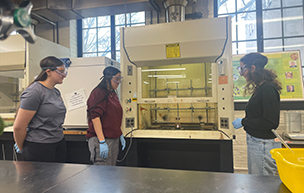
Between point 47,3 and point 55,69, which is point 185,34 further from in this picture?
point 47,3

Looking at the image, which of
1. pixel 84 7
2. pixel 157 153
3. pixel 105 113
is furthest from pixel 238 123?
pixel 84 7

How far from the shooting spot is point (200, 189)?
764mm

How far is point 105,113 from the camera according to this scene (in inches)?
69.2

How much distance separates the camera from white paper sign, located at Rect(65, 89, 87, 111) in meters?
2.40

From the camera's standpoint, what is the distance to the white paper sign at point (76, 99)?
2.40 meters

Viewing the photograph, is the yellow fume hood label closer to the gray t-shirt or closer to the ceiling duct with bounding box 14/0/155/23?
the ceiling duct with bounding box 14/0/155/23

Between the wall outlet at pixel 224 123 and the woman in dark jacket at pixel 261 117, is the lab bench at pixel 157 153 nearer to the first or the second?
the wall outlet at pixel 224 123

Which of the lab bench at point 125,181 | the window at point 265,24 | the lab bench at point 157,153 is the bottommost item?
the lab bench at point 157,153

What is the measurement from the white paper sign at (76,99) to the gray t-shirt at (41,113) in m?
0.91

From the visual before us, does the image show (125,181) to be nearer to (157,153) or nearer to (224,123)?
(224,123)

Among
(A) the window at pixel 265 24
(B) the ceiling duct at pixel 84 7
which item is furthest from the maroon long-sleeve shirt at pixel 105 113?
(A) the window at pixel 265 24

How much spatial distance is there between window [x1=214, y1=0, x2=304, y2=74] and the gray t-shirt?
2.81m

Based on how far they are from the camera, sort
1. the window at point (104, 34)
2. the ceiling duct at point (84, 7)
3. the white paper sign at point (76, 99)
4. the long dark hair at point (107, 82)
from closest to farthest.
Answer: the long dark hair at point (107, 82) → the white paper sign at point (76, 99) → the ceiling duct at point (84, 7) → the window at point (104, 34)

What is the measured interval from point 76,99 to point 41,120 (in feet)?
3.38
